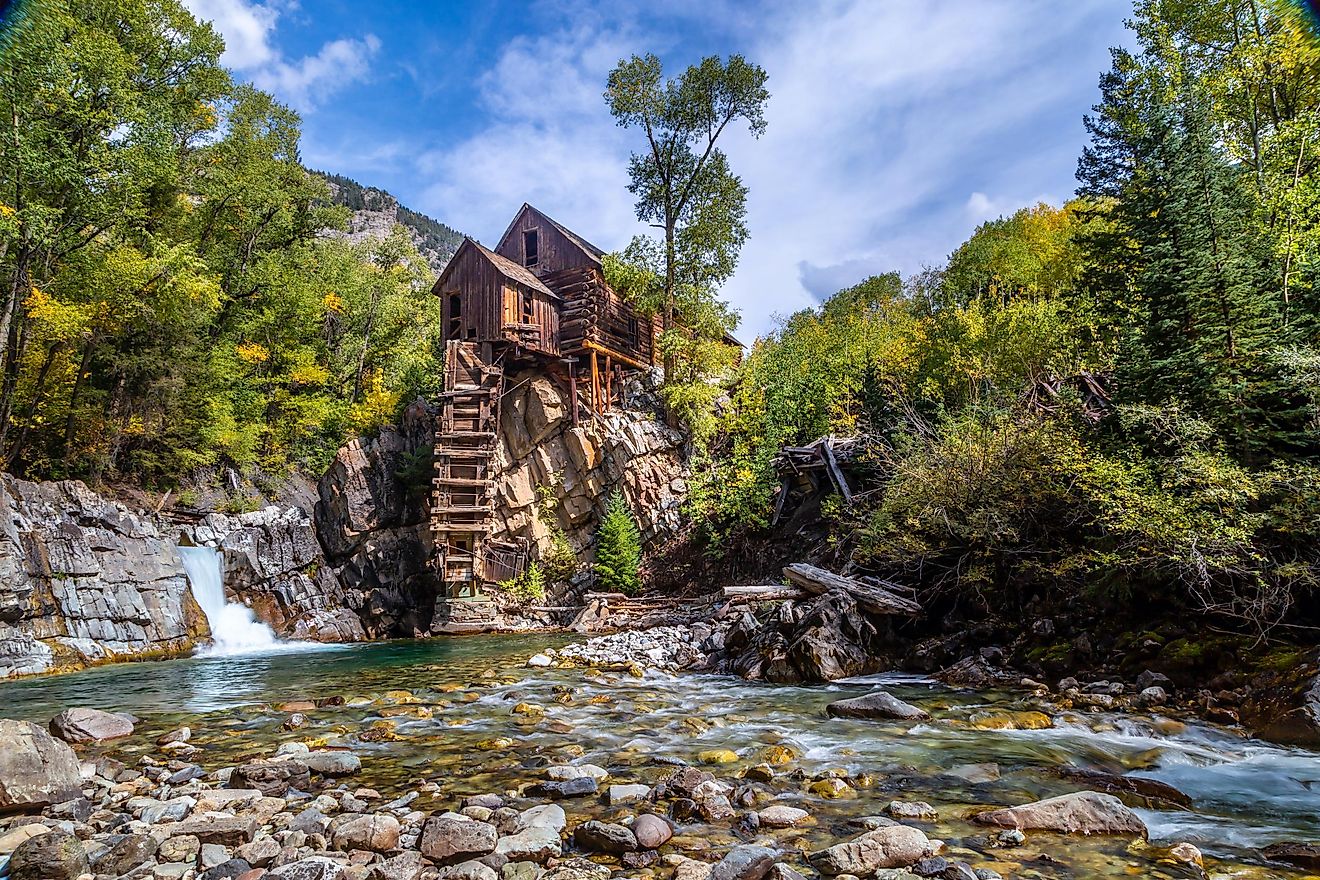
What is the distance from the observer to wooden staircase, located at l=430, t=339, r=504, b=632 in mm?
27469

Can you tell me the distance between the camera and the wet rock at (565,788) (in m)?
5.79

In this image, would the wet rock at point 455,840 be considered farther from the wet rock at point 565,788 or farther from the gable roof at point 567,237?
the gable roof at point 567,237

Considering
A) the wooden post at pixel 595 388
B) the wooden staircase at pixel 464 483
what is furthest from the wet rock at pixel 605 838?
the wooden post at pixel 595 388

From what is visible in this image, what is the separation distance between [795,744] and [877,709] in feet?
6.14

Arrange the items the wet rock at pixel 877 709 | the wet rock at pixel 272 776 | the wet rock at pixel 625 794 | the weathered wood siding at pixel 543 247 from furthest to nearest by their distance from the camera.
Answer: the weathered wood siding at pixel 543 247
the wet rock at pixel 877 709
the wet rock at pixel 272 776
the wet rock at pixel 625 794

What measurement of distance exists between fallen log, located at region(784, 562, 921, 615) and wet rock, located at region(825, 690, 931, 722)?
4100 mm

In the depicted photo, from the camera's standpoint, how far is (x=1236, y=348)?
9453mm

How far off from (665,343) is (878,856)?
2741cm

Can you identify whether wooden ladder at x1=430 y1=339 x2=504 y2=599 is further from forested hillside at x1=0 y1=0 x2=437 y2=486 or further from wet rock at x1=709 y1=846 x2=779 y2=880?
wet rock at x1=709 y1=846 x2=779 y2=880

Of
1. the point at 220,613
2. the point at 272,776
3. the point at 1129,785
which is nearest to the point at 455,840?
the point at 272,776

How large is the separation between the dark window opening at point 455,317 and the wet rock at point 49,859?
29.3 metres

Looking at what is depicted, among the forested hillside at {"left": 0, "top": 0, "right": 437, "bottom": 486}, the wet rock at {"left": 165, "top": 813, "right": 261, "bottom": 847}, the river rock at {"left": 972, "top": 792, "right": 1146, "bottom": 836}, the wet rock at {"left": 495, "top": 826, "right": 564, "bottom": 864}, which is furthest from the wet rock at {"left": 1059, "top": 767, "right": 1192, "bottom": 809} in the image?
the forested hillside at {"left": 0, "top": 0, "right": 437, "bottom": 486}

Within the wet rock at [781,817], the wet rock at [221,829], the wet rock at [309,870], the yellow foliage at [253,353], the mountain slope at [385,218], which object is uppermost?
the mountain slope at [385,218]

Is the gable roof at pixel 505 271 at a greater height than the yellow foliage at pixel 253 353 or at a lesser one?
greater
